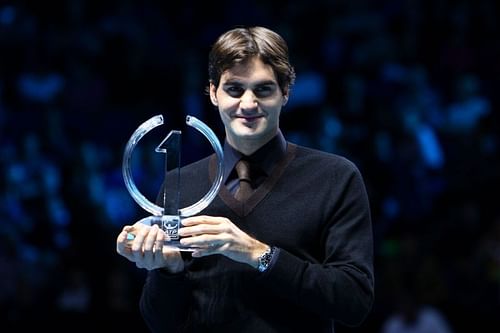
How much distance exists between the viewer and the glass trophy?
7.72 ft

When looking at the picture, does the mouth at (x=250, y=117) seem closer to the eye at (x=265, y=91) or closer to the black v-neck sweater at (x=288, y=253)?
the eye at (x=265, y=91)

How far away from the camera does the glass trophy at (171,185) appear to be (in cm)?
235

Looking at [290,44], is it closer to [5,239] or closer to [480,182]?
[480,182]

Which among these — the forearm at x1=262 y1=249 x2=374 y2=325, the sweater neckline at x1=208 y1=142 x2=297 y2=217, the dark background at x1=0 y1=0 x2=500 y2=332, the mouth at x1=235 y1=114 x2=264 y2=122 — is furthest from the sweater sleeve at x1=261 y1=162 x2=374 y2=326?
the dark background at x1=0 y1=0 x2=500 y2=332

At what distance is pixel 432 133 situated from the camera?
23.7 ft

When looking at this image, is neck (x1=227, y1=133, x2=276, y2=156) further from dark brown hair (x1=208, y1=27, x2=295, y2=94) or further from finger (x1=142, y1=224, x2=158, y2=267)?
finger (x1=142, y1=224, x2=158, y2=267)

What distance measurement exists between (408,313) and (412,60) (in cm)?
273

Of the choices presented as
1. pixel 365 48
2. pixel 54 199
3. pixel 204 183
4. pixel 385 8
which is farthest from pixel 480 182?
pixel 204 183

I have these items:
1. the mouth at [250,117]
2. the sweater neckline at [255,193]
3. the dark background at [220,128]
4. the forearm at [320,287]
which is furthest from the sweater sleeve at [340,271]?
the dark background at [220,128]

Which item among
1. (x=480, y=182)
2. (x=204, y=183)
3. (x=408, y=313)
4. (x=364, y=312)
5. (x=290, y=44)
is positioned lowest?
(x=408, y=313)

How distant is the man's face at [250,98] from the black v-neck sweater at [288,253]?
0.15 meters

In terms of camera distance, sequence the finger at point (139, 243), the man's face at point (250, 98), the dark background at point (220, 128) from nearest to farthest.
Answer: the finger at point (139, 243) < the man's face at point (250, 98) < the dark background at point (220, 128)

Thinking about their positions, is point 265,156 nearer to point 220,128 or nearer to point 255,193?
point 255,193

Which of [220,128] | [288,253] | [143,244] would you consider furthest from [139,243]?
Result: [220,128]
